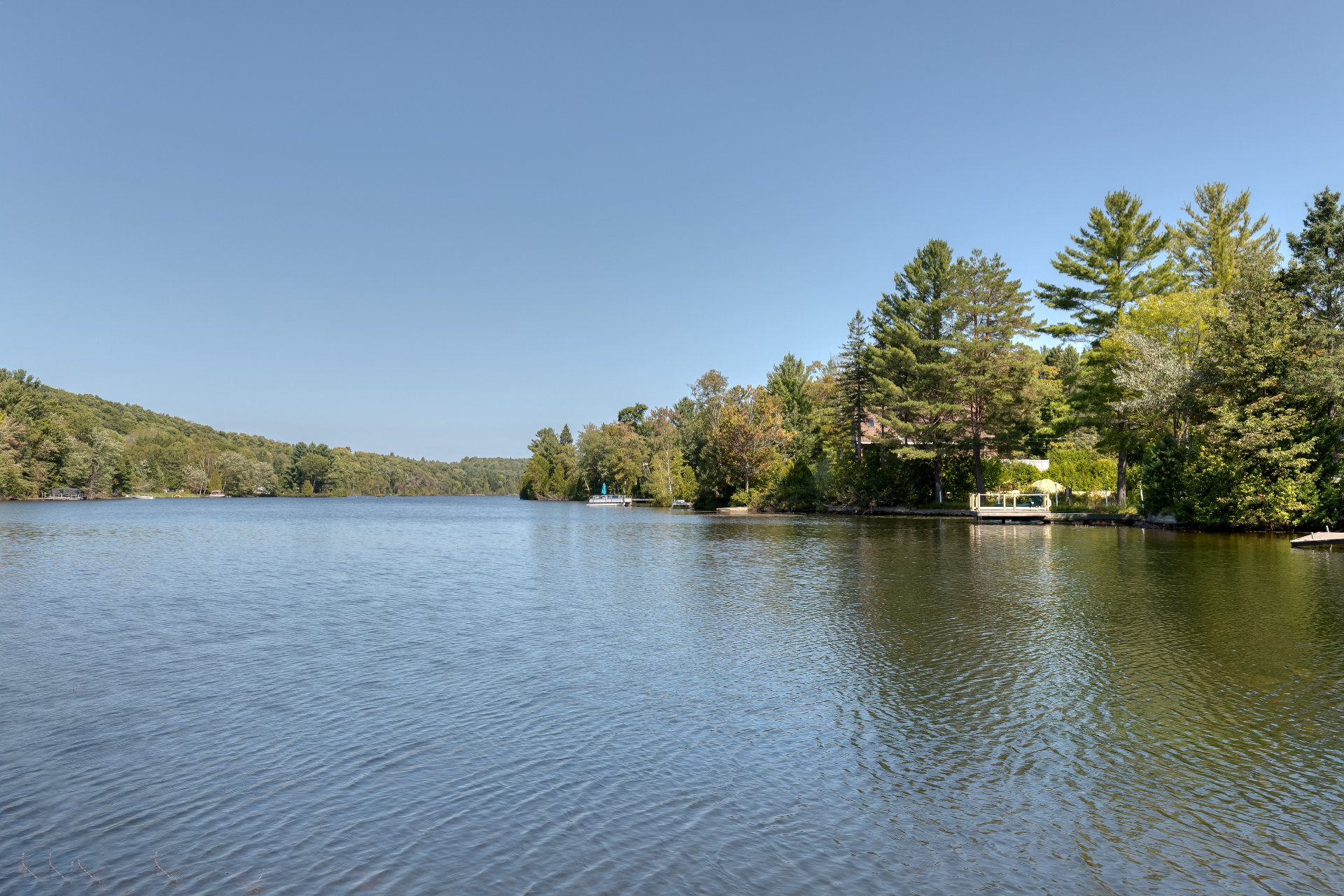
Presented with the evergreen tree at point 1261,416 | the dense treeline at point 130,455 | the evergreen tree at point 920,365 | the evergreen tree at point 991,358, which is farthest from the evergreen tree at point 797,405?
the dense treeline at point 130,455

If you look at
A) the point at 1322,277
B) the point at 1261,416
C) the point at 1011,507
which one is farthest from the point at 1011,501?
the point at 1322,277

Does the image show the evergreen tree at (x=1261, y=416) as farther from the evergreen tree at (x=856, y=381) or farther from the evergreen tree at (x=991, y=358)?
the evergreen tree at (x=856, y=381)

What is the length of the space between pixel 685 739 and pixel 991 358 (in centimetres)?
4293

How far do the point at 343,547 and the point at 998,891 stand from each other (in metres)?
33.8

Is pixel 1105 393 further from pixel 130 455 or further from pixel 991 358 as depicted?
pixel 130 455

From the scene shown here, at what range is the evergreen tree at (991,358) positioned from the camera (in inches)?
Result: 1831

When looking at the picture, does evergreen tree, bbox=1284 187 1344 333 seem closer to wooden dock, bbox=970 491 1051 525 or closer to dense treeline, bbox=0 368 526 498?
wooden dock, bbox=970 491 1051 525

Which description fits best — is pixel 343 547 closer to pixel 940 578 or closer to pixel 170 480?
pixel 940 578

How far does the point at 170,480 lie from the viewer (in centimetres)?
13675

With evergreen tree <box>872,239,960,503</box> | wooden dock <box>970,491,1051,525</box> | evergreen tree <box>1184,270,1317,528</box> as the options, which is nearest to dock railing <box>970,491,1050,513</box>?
wooden dock <box>970,491,1051,525</box>

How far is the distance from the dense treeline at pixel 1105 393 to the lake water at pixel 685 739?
43.0 ft

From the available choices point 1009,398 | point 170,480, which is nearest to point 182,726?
point 1009,398

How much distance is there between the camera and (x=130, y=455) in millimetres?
129125

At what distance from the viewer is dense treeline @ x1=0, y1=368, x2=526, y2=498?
98.1 metres
